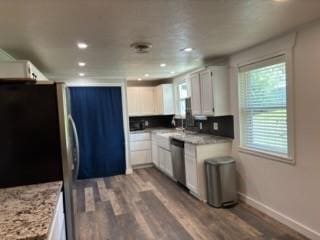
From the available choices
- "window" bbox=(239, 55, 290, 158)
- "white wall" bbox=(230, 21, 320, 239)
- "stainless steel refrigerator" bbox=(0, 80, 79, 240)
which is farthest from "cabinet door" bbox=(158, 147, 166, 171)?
"stainless steel refrigerator" bbox=(0, 80, 79, 240)

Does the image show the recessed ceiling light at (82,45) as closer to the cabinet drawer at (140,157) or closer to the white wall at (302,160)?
the white wall at (302,160)

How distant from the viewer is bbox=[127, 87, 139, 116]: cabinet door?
245 inches

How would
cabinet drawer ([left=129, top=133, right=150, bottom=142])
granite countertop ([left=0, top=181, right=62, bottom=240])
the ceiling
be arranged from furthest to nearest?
cabinet drawer ([left=129, top=133, right=150, bottom=142])
the ceiling
granite countertop ([left=0, top=181, right=62, bottom=240])

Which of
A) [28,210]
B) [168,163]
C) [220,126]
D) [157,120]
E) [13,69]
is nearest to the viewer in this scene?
[28,210]

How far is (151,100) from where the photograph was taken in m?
6.46

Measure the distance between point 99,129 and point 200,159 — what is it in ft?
8.71

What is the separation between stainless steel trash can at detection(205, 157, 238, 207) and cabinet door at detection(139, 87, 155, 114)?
3.15 metres

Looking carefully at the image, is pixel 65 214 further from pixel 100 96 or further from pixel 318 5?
pixel 100 96

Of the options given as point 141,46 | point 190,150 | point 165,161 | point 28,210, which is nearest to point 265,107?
point 190,150

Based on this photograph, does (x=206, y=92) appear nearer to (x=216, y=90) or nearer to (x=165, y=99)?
(x=216, y=90)

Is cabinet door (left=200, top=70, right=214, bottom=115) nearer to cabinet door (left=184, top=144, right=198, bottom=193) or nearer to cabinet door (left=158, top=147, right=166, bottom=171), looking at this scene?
cabinet door (left=184, top=144, right=198, bottom=193)

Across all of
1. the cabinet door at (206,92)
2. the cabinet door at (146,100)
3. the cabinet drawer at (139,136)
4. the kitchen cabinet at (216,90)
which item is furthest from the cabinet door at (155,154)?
the kitchen cabinet at (216,90)

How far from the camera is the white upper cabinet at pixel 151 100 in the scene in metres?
6.07

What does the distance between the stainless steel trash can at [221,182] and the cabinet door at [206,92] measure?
855 mm
